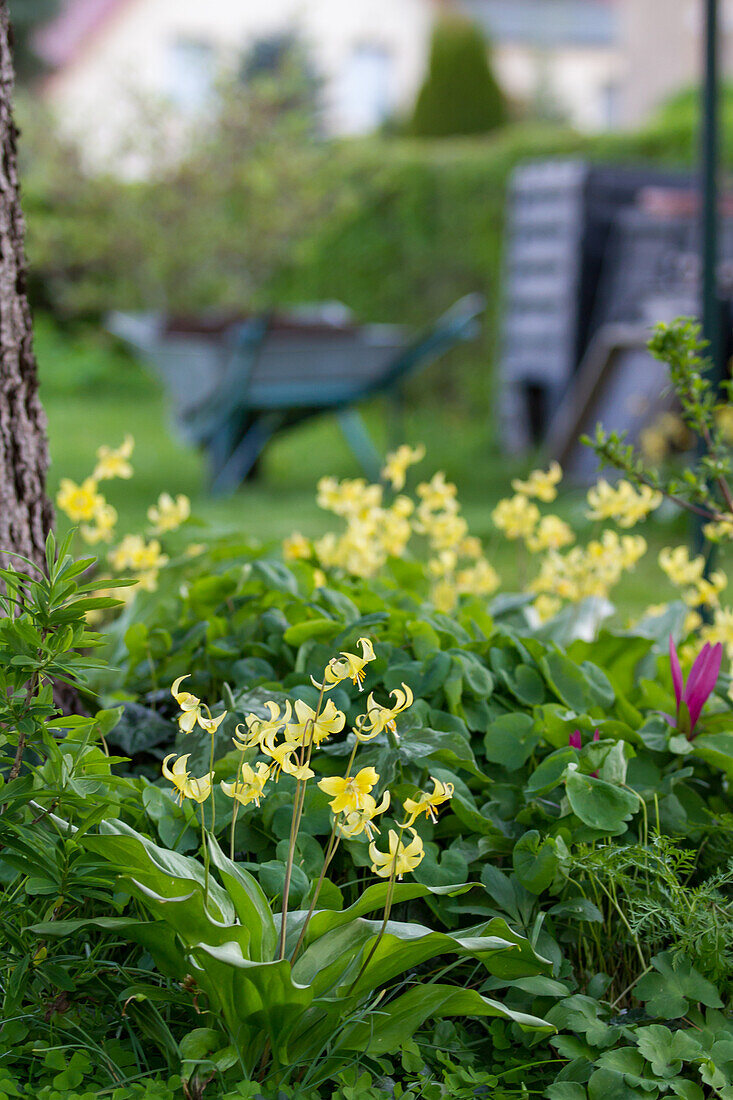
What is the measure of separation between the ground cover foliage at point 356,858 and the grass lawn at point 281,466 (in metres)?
0.78

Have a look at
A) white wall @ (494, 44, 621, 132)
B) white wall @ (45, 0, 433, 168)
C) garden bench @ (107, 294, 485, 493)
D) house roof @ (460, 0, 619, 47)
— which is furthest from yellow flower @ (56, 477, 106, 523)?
house roof @ (460, 0, 619, 47)

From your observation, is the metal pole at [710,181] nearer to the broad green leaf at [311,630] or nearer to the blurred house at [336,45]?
the broad green leaf at [311,630]

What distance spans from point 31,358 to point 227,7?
22.6 meters

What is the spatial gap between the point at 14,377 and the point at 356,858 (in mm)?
775

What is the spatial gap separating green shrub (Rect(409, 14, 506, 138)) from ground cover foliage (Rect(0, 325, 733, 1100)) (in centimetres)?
1360

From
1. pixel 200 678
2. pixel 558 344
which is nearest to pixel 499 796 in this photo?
pixel 200 678

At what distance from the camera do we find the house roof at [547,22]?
96.0ft

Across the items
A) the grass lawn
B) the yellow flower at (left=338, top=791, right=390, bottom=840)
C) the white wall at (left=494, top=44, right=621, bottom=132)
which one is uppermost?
the white wall at (left=494, top=44, right=621, bottom=132)

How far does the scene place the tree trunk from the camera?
4.73 feet

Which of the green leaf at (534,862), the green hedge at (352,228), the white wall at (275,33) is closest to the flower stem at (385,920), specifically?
the green leaf at (534,862)

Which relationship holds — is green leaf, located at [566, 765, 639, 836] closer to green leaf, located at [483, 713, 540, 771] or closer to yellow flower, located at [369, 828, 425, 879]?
green leaf, located at [483, 713, 540, 771]

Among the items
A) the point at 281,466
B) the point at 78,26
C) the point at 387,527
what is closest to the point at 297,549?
the point at 387,527

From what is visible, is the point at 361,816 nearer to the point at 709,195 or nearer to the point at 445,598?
the point at 445,598

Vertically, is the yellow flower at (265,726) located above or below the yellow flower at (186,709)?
below
